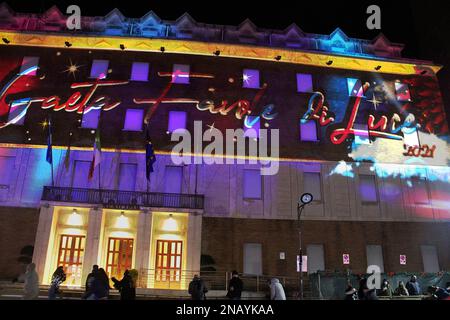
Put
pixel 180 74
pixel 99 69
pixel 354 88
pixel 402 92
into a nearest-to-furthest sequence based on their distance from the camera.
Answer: pixel 99 69 < pixel 180 74 < pixel 354 88 < pixel 402 92

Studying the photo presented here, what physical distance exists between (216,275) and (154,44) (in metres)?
18.4

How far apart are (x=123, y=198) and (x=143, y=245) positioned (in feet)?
11.6

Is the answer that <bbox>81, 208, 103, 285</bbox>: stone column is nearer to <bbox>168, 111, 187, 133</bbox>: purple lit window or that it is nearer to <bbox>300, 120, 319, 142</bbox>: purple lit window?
<bbox>168, 111, 187, 133</bbox>: purple lit window

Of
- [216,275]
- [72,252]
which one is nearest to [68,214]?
[72,252]

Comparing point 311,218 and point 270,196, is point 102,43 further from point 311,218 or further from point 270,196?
point 311,218

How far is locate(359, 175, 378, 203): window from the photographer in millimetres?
28906

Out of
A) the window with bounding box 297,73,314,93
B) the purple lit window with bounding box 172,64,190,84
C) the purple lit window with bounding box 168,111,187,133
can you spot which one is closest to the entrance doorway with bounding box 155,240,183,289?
the purple lit window with bounding box 168,111,187,133

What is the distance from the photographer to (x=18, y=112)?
2845cm

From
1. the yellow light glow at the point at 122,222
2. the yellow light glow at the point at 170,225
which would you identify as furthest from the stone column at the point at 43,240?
the yellow light glow at the point at 170,225

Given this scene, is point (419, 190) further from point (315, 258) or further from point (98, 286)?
point (98, 286)

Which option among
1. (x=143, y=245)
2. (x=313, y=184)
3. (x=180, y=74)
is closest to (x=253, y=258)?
(x=313, y=184)

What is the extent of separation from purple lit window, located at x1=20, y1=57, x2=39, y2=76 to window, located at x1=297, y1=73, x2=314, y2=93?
20752mm

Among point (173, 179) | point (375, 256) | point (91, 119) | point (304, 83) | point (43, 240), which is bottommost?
point (375, 256)

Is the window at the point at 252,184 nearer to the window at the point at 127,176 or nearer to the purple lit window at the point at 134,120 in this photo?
the window at the point at 127,176
